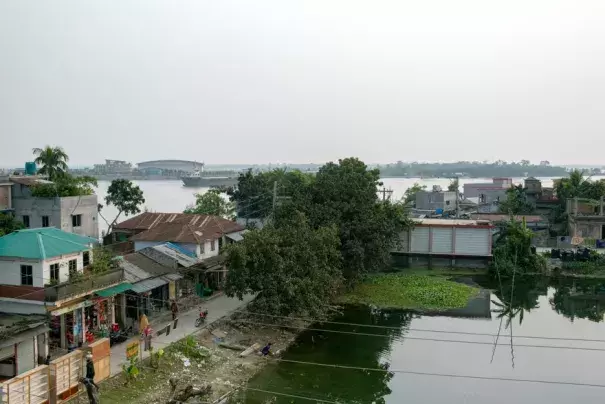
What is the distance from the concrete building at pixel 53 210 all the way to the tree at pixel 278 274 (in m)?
14.4

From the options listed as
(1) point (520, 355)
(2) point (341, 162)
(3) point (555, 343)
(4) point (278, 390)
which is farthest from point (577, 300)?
(4) point (278, 390)

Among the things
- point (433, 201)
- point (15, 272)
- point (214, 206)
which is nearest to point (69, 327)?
point (15, 272)

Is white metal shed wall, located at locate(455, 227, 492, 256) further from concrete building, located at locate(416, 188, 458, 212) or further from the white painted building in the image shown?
concrete building, located at locate(416, 188, 458, 212)

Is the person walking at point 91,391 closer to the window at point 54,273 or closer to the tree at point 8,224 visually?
the window at point 54,273

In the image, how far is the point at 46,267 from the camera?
2172 cm

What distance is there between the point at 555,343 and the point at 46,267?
24387 millimetres

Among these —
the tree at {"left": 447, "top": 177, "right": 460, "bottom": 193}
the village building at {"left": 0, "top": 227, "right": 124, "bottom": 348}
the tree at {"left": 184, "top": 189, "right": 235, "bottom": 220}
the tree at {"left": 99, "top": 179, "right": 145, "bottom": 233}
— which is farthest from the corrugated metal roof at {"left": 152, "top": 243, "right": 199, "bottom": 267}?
the tree at {"left": 447, "top": 177, "right": 460, "bottom": 193}

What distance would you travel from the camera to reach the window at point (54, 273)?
22.1 m

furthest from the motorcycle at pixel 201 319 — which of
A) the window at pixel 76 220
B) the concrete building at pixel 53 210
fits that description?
the window at pixel 76 220

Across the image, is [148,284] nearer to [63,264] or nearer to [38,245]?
[63,264]

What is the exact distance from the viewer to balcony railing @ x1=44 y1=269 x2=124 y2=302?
2125cm

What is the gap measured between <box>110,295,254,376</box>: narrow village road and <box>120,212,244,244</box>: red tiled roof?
169 inches

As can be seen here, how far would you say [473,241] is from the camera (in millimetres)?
46469

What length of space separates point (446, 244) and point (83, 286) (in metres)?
32.8
